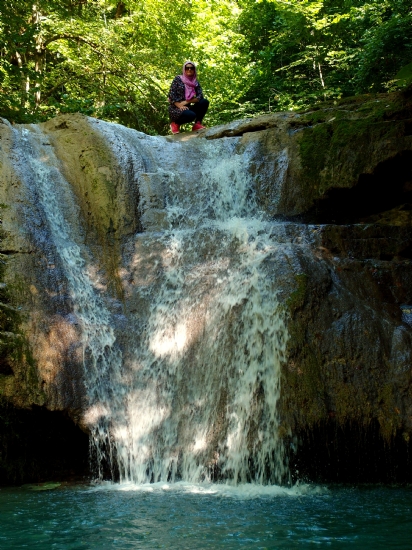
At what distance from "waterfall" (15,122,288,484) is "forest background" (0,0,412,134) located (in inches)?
178

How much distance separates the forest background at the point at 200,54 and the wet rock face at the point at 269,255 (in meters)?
3.77

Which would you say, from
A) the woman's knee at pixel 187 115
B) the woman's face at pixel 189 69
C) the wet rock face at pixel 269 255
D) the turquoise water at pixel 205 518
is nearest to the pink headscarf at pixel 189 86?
the woman's face at pixel 189 69

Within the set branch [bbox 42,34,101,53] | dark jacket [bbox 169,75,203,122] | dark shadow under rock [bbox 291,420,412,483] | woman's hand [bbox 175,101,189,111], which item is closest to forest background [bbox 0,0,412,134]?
branch [bbox 42,34,101,53]

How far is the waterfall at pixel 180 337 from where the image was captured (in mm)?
5734

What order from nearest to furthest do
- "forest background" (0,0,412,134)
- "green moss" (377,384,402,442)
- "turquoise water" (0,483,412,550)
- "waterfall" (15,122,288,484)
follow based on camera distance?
"turquoise water" (0,483,412,550) < "green moss" (377,384,402,442) < "waterfall" (15,122,288,484) < "forest background" (0,0,412,134)

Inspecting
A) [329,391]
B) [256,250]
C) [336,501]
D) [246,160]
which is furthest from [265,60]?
[336,501]

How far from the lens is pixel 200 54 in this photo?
18.6 meters

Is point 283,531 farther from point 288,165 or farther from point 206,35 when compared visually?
point 206,35

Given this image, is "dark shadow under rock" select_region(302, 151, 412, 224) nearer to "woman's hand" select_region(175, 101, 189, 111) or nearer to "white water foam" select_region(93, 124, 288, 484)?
"white water foam" select_region(93, 124, 288, 484)

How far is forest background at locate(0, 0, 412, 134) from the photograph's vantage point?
13594mm

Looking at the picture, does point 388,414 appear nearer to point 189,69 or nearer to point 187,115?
point 187,115

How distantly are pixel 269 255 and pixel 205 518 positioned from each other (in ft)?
10.8

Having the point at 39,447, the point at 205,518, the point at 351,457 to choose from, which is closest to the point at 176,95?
the point at 39,447

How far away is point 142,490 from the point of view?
5.32 m
